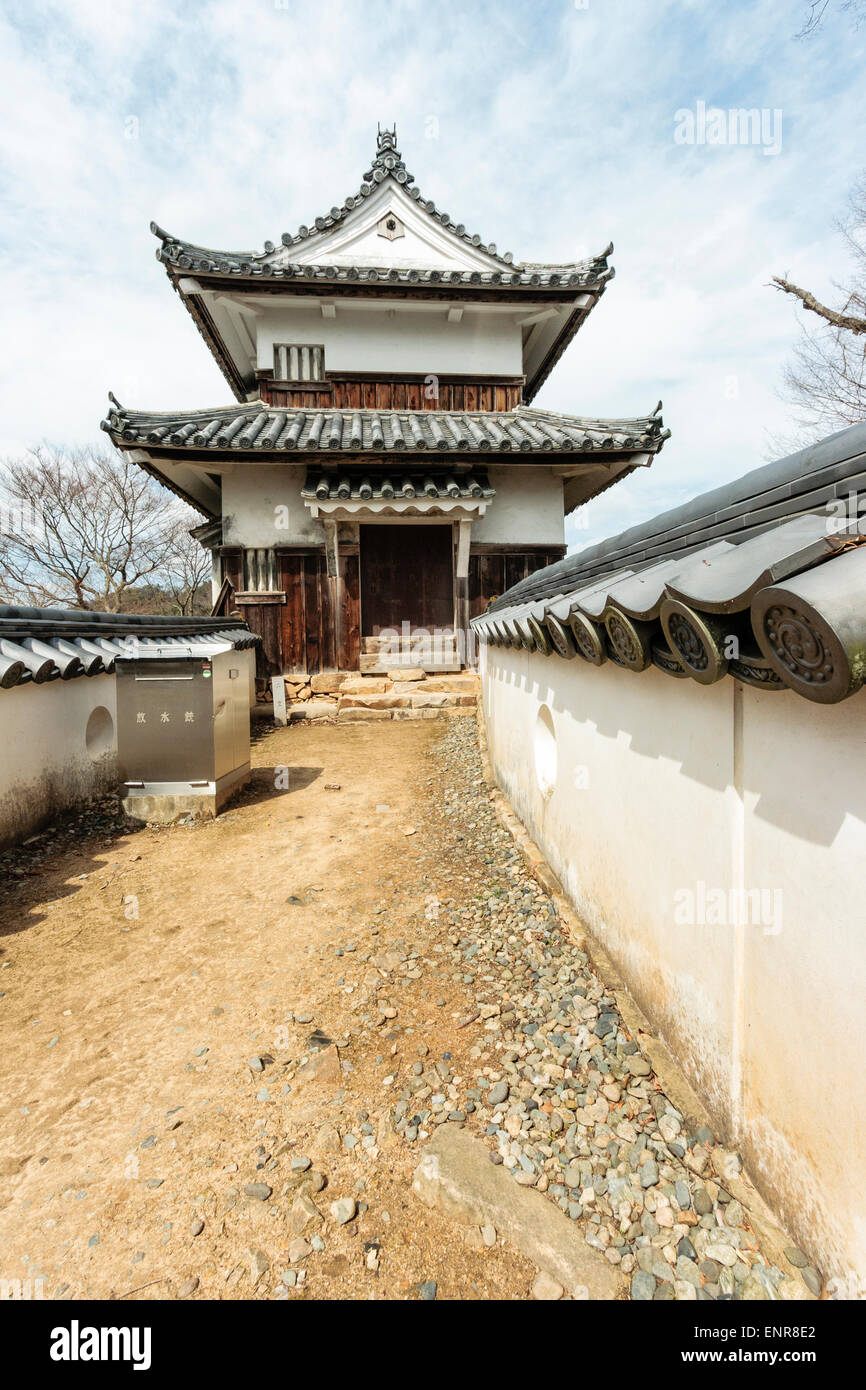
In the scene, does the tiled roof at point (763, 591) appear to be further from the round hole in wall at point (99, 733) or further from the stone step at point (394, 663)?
the stone step at point (394, 663)

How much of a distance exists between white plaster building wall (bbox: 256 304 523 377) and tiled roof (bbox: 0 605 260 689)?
6.26m

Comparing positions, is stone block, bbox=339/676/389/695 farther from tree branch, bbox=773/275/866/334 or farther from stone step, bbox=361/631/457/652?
tree branch, bbox=773/275/866/334

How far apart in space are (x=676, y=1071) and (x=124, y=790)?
5.04 meters

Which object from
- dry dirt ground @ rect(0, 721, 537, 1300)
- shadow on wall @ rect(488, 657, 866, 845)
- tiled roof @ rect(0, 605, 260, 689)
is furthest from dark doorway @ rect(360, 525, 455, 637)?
shadow on wall @ rect(488, 657, 866, 845)

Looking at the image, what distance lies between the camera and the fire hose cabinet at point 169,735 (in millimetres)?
5250

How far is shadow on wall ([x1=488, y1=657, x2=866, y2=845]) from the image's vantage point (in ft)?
4.19

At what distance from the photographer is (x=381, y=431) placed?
9781mm

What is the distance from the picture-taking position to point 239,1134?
6.80 feet

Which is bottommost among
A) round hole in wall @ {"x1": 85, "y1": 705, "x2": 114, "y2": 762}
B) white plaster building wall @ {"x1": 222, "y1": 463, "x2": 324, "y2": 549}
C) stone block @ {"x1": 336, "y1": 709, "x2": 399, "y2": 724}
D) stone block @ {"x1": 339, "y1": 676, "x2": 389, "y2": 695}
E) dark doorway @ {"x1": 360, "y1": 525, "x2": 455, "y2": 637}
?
stone block @ {"x1": 336, "y1": 709, "x2": 399, "y2": 724}

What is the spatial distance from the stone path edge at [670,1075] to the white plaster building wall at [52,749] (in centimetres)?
433

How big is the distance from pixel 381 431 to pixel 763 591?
9793 mm
